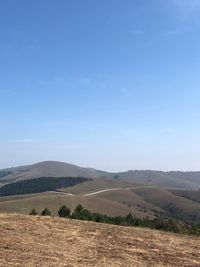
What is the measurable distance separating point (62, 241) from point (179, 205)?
174 m

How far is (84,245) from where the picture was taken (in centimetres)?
1859

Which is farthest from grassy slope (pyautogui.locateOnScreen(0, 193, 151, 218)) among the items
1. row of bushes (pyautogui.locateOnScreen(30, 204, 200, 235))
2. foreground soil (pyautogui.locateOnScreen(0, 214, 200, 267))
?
foreground soil (pyautogui.locateOnScreen(0, 214, 200, 267))

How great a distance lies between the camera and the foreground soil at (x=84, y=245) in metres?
15.9

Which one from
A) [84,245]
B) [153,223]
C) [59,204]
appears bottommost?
Answer: [84,245]

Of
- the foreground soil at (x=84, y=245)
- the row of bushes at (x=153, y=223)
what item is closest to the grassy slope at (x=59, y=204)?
the row of bushes at (x=153, y=223)

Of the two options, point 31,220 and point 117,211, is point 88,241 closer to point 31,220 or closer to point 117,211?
point 31,220

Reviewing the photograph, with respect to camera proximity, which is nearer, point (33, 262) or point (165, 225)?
point (33, 262)

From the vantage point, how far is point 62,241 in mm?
18922

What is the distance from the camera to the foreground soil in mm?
15875

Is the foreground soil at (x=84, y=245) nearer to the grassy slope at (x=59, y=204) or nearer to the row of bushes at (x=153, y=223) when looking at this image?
the row of bushes at (x=153, y=223)

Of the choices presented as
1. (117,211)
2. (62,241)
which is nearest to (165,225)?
(62,241)

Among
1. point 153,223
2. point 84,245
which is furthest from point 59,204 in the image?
point 84,245

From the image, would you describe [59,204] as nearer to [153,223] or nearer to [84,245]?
[153,223]

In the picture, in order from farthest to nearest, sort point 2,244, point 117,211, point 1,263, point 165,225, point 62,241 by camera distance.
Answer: point 117,211 → point 165,225 → point 62,241 → point 2,244 → point 1,263
